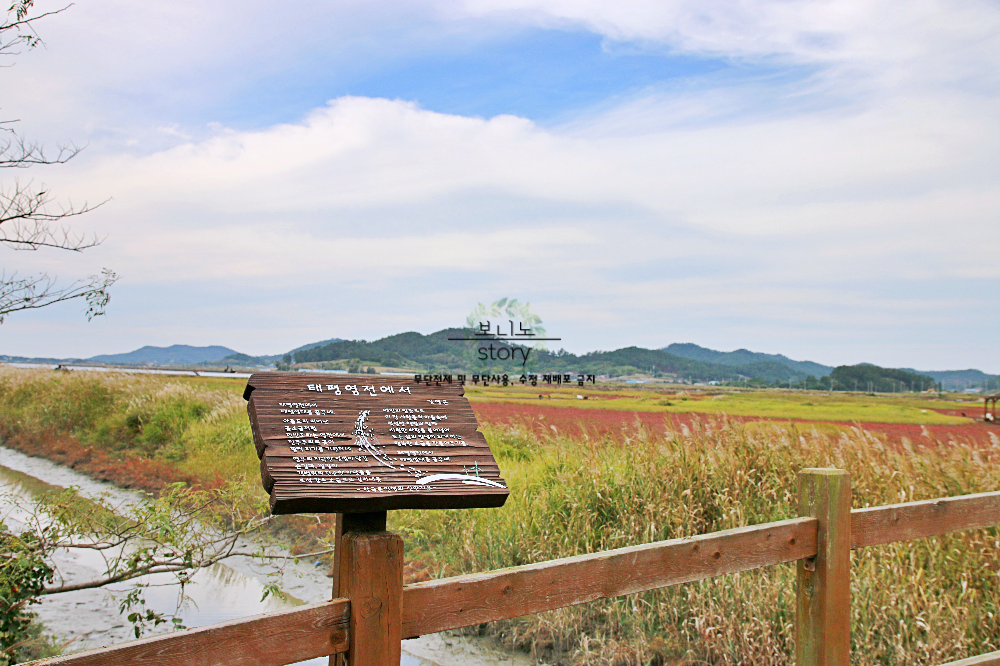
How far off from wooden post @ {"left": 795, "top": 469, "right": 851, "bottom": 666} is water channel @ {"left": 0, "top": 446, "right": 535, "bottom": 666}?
134 inches

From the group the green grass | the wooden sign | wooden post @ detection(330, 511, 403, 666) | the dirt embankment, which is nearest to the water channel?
the dirt embankment

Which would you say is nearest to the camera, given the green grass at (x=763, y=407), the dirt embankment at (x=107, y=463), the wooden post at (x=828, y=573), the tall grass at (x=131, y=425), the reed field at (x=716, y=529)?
the wooden post at (x=828, y=573)

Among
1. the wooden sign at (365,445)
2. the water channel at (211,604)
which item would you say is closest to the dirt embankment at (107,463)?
the water channel at (211,604)

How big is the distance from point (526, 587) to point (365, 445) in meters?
0.71

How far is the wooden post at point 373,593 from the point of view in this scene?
2037 mm

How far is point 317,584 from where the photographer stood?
27.9 ft

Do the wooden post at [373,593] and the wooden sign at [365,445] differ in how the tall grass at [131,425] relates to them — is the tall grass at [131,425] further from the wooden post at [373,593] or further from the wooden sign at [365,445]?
the wooden post at [373,593]

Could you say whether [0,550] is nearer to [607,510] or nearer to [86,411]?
[607,510]

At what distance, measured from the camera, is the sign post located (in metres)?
2.04

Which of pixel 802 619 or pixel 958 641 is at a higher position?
pixel 802 619

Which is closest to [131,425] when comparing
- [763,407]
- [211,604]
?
[211,604]

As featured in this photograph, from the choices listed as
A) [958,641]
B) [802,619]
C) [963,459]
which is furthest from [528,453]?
[802,619]

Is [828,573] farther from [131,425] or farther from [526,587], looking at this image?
[131,425]

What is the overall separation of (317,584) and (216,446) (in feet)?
24.4
